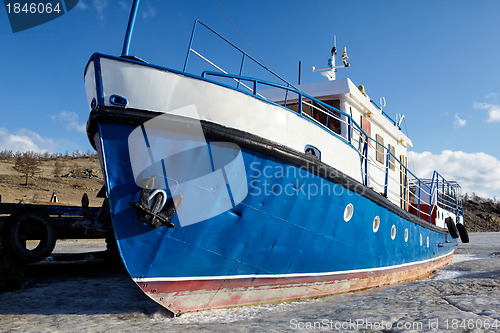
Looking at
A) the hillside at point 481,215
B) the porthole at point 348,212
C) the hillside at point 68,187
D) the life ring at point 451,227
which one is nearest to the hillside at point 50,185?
the hillside at point 68,187

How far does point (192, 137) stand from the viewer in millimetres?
3695

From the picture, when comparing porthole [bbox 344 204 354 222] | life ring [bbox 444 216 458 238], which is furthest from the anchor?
life ring [bbox 444 216 458 238]

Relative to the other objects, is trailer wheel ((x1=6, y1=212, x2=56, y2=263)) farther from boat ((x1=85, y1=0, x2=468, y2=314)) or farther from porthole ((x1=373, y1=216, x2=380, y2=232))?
porthole ((x1=373, y1=216, x2=380, y2=232))

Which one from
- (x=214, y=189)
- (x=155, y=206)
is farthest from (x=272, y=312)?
(x=155, y=206)

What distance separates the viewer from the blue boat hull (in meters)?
3.56

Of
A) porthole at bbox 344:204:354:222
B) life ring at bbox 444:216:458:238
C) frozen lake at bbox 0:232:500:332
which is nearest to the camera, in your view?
frozen lake at bbox 0:232:500:332

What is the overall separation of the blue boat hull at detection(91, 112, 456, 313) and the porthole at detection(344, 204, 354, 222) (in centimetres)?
3

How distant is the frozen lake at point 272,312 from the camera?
134 inches

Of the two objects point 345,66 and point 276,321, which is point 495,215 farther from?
point 276,321

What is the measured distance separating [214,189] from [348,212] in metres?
2.28

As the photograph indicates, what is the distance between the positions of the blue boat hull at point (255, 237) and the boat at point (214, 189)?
1 cm

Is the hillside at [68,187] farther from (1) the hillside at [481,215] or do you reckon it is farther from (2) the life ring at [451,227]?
(2) the life ring at [451,227]

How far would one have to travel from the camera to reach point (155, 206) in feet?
11.4

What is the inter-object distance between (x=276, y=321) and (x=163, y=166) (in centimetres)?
208
